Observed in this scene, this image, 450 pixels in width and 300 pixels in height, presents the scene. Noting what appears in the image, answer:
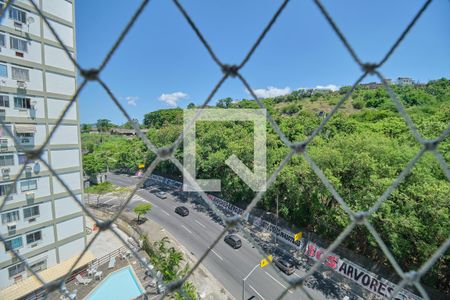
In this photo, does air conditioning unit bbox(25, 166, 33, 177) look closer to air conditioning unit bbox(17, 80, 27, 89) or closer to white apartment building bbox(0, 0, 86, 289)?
white apartment building bbox(0, 0, 86, 289)

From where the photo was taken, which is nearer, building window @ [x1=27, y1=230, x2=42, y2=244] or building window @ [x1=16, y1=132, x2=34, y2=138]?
building window @ [x1=16, y1=132, x2=34, y2=138]

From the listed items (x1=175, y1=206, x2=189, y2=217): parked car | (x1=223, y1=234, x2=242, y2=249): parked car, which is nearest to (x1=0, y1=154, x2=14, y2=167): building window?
(x1=223, y1=234, x2=242, y2=249): parked car

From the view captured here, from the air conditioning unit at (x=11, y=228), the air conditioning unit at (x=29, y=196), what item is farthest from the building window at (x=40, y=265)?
the air conditioning unit at (x=29, y=196)

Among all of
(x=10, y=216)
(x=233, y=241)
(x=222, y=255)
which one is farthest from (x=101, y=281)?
(x=233, y=241)

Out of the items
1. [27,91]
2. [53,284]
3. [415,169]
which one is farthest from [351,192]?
[27,91]

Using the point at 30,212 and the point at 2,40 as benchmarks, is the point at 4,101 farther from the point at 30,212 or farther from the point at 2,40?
the point at 30,212

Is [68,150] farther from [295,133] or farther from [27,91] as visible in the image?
[295,133]
